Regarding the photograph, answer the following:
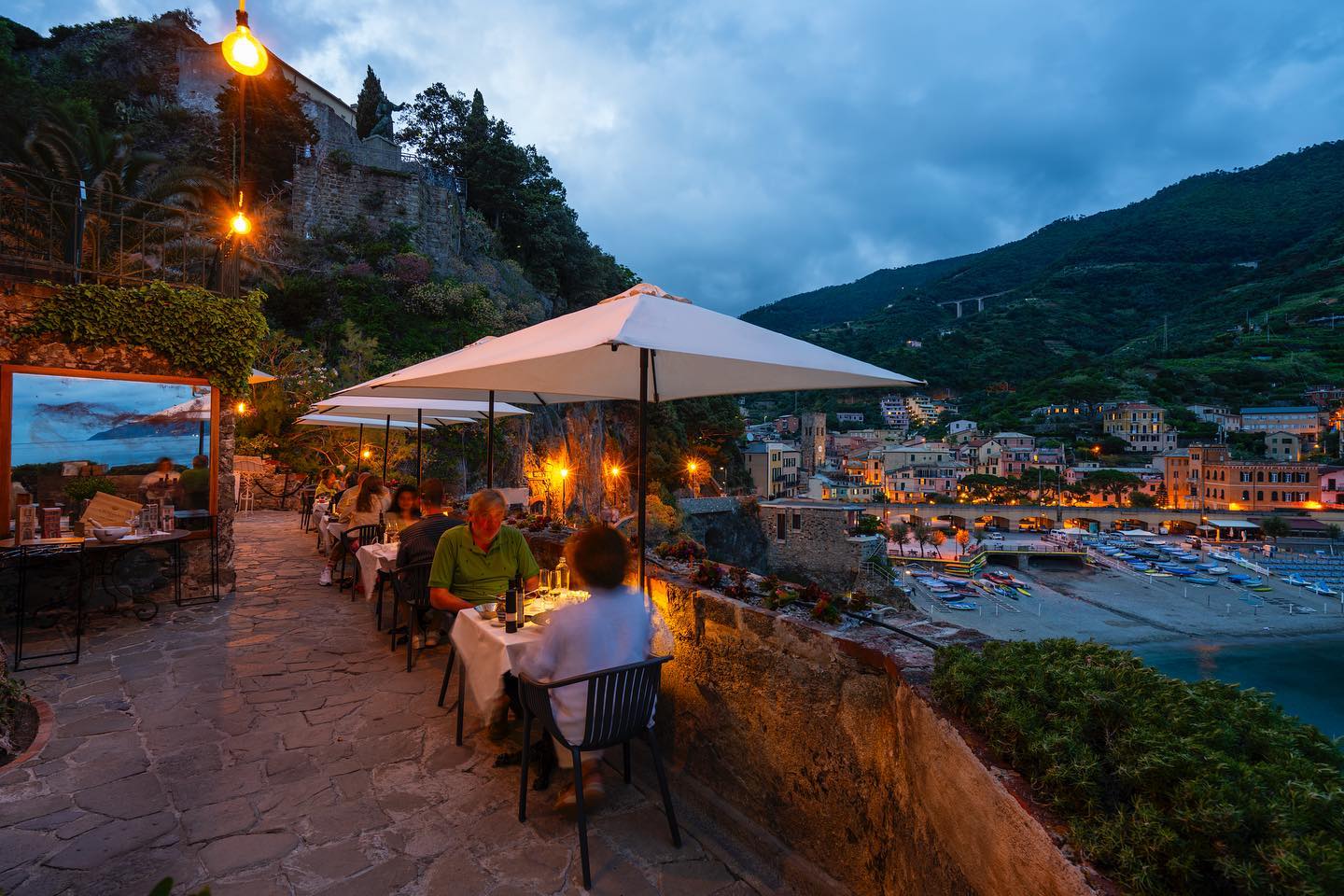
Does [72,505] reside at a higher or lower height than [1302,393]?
lower

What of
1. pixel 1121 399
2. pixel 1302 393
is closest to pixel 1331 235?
pixel 1302 393

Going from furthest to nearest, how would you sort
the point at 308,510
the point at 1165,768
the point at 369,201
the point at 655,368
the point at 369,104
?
the point at 369,104 → the point at 369,201 → the point at 308,510 → the point at 655,368 → the point at 1165,768

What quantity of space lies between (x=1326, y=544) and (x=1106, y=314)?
226ft

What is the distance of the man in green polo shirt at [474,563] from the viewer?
408cm

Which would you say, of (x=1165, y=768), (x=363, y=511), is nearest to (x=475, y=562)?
(x=1165, y=768)

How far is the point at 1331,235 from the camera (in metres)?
90.9

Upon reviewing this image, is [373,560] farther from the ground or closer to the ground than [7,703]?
farther from the ground

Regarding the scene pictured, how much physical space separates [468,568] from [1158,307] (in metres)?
134

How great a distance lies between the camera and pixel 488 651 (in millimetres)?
3324

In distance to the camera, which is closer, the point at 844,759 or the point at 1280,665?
the point at 844,759

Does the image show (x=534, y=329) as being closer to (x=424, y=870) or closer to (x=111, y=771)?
(x=424, y=870)

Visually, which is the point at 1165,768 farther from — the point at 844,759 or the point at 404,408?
the point at 404,408

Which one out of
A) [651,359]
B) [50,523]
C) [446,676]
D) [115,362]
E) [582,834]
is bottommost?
[582,834]

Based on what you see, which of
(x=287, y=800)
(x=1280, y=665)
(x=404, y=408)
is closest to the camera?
(x=287, y=800)
